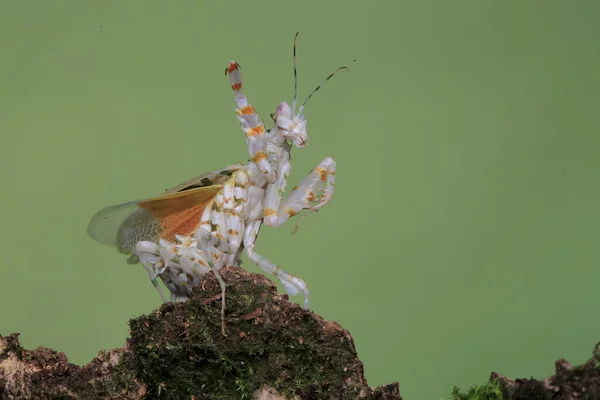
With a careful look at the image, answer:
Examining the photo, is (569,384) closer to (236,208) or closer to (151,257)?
(236,208)

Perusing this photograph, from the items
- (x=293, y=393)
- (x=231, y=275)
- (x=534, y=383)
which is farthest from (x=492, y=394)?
(x=231, y=275)

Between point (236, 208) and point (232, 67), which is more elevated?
point (232, 67)

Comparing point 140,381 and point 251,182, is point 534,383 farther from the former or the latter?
point 251,182

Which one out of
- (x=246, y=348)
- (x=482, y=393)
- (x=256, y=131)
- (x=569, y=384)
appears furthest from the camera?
(x=256, y=131)

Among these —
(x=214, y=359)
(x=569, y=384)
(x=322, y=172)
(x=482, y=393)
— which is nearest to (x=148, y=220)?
(x=322, y=172)

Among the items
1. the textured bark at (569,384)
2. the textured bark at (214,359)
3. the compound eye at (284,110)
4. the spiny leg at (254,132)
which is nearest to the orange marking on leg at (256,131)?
the spiny leg at (254,132)

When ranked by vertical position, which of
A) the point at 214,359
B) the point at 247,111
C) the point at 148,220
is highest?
the point at 247,111

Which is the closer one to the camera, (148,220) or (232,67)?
(232,67)

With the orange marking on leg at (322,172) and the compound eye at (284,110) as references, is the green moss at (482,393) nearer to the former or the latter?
the orange marking on leg at (322,172)
